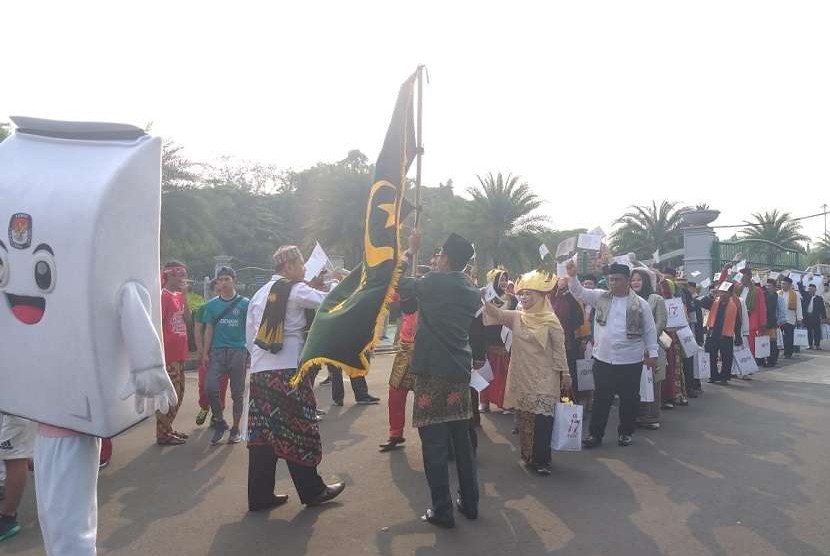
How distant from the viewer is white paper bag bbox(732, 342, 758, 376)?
10250 mm

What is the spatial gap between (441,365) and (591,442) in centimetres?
272

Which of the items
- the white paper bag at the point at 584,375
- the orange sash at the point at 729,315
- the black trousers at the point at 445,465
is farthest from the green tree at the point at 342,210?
the black trousers at the point at 445,465

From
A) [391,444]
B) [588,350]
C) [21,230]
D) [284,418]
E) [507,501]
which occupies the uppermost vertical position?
[21,230]

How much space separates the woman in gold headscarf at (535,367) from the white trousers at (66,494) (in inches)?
126

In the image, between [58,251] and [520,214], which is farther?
[520,214]

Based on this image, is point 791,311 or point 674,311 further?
point 791,311

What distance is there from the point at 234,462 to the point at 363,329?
251cm

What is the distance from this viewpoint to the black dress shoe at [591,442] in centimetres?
614

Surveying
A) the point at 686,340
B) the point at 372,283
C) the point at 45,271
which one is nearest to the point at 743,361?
the point at 686,340

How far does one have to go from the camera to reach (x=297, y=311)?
14.9 ft

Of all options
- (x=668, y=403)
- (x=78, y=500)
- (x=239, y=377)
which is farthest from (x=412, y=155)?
(x=668, y=403)

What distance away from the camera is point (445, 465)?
4094mm

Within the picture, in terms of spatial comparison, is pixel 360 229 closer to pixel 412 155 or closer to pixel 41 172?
pixel 412 155

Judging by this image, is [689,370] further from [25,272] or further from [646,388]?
[25,272]
